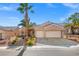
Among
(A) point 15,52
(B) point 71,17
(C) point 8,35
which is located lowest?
(A) point 15,52

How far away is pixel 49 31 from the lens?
349 centimetres

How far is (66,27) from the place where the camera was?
11.5 feet

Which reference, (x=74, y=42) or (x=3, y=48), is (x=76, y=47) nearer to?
(x=74, y=42)

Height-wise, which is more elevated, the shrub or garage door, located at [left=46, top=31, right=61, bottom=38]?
garage door, located at [left=46, top=31, right=61, bottom=38]

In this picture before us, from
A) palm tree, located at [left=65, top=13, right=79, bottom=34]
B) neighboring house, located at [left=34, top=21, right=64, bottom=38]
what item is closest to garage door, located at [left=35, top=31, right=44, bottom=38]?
neighboring house, located at [left=34, top=21, right=64, bottom=38]

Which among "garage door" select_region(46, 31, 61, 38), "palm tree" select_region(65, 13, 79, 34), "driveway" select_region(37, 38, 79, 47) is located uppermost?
"palm tree" select_region(65, 13, 79, 34)

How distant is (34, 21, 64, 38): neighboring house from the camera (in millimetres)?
3459

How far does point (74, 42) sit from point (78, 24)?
276 mm

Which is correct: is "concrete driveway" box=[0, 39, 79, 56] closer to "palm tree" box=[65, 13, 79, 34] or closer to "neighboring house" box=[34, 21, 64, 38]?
"neighboring house" box=[34, 21, 64, 38]

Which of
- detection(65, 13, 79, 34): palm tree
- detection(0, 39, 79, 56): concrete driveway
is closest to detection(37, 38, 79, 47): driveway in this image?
detection(0, 39, 79, 56): concrete driveway

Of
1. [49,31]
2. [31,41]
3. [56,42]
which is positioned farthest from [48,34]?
[31,41]

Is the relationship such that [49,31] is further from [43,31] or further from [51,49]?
[51,49]

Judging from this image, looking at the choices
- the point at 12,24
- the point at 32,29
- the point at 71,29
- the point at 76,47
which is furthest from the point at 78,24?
the point at 12,24

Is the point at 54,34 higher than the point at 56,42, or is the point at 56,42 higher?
the point at 54,34
